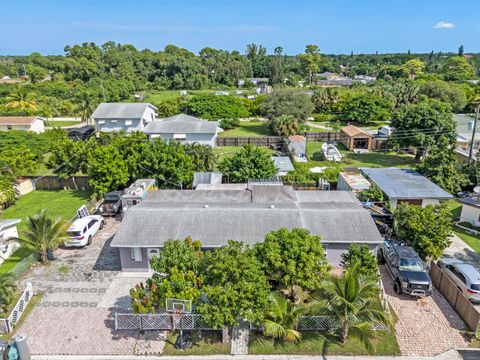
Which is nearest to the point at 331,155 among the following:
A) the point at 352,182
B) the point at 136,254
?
the point at 352,182

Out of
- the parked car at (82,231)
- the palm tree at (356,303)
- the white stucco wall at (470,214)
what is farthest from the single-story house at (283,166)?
the palm tree at (356,303)

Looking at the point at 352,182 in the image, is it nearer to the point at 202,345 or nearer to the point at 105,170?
the point at 202,345

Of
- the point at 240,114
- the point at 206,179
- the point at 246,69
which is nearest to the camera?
the point at 206,179

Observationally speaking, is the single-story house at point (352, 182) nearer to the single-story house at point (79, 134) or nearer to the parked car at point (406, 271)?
the parked car at point (406, 271)

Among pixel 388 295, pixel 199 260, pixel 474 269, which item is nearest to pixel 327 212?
pixel 388 295

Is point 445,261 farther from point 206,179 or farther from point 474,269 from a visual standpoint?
point 206,179
